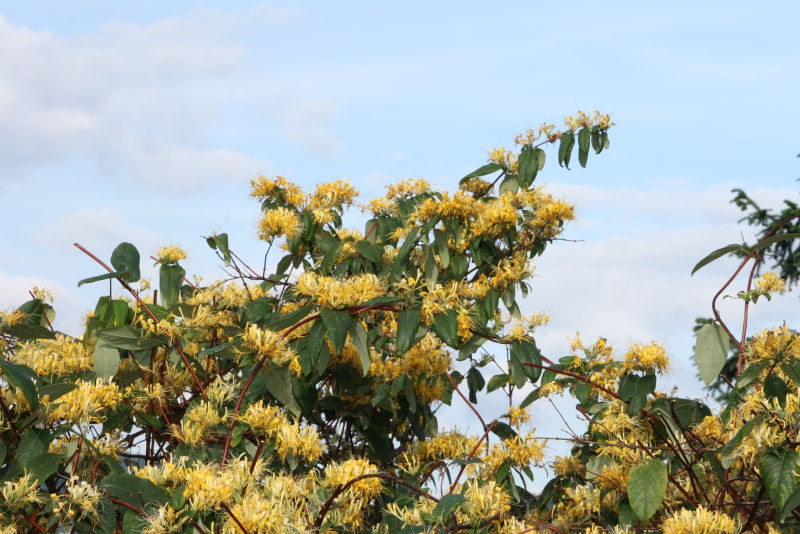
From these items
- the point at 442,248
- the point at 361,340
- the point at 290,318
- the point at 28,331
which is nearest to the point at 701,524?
the point at 361,340

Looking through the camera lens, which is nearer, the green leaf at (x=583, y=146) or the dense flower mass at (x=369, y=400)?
the dense flower mass at (x=369, y=400)

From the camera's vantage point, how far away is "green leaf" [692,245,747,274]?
2.71 meters

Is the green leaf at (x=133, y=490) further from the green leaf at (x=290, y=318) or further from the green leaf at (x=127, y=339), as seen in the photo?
the green leaf at (x=127, y=339)

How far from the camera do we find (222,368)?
3.32m

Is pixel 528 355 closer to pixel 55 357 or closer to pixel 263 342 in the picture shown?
pixel 263 342

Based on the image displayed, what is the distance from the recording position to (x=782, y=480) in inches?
88.2

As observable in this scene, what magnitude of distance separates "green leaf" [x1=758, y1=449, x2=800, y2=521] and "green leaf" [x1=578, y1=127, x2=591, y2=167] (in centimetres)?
191

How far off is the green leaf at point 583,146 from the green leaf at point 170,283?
181 cm

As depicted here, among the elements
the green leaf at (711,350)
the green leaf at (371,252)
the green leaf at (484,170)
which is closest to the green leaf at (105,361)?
the green leaf at (371,252)

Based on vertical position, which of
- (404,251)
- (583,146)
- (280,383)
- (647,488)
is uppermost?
(583,146)

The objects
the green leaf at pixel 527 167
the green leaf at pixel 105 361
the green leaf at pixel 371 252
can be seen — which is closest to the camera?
the green leaf at pixel 105 361

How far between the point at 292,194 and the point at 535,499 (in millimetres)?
1650

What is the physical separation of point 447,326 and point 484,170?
1.32 m

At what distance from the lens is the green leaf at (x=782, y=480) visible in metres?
2.23
